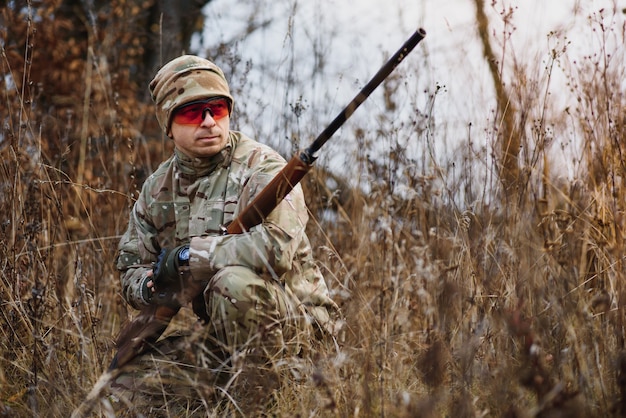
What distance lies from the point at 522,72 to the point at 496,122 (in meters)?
0.26

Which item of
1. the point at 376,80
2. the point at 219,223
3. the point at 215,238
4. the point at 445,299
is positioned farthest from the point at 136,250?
the point at 445,299

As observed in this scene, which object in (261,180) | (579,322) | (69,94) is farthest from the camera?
(69,94)

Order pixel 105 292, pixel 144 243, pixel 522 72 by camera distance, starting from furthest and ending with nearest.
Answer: pixel 105 292 → pixel 522 72 → pixel 144 243

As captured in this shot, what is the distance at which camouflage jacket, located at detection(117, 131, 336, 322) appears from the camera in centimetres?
272

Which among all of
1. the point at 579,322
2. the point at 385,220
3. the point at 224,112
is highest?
the point at 224,112

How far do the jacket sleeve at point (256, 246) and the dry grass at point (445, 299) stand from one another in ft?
0.75

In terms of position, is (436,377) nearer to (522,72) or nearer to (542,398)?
(542,398)

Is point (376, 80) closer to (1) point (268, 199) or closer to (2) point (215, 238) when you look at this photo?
(1) point (268, 199)

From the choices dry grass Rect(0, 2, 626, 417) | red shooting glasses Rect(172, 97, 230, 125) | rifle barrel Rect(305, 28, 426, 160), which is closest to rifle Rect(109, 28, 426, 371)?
rifle barrel Rect(305, 28, 426, 160)

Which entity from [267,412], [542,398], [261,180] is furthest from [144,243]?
[542,398]

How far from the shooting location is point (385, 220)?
2.44 m

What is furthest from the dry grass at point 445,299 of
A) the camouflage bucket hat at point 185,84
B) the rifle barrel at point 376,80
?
the camouflage bucket hat at point 185,84

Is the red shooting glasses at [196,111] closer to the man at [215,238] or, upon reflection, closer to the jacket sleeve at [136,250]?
the man at [215,238]

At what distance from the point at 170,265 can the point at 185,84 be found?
2.28 ft
